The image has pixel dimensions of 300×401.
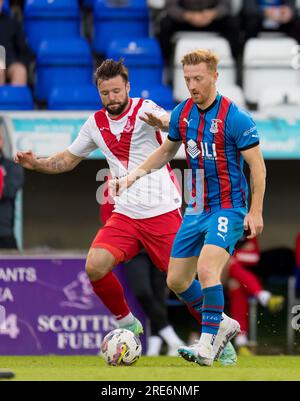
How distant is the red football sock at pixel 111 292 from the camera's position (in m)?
9.25

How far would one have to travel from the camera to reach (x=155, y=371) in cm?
773

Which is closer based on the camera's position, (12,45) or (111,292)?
(111,292)

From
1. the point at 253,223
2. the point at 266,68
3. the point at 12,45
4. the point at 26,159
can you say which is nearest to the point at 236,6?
the point at 266,68

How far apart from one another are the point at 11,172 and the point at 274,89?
317cm

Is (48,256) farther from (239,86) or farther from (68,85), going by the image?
(239,86)

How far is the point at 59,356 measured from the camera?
438 inches

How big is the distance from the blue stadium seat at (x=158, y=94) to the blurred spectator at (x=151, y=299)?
165 centimetres

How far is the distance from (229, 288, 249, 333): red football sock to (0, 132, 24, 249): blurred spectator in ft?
7.85

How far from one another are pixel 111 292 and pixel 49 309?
8.23ft

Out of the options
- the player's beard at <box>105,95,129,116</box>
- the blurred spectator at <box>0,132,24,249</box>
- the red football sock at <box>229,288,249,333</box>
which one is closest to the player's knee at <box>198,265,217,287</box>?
the player's beard at <box>105,95,129,116</box>

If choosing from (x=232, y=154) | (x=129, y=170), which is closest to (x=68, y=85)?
(x=129, y=170)

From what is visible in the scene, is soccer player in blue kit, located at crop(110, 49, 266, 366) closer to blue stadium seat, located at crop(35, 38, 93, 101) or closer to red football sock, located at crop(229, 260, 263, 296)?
red football sock, located at crop(229, 260, 263, 296)

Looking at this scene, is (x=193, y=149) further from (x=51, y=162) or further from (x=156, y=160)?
(x=51, y=162)

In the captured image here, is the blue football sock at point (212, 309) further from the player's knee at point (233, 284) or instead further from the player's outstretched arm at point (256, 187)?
the player's knee at point (233, 284)
